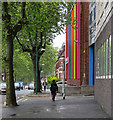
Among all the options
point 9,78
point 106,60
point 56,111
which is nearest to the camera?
point 106,60

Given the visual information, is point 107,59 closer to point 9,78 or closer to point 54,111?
point 54,111

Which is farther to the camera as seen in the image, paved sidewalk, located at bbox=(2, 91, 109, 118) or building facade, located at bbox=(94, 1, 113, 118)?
paved sidewalk, located at bbox=(2, 91, 109, 118)

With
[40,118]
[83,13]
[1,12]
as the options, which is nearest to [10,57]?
[1,12]

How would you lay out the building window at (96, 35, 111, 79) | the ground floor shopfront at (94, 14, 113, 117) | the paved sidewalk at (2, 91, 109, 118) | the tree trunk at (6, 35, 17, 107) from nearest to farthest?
the ground floor shopfront at (94, 14, 113, 117) → the paved sidewalk at (2, 91, 109, 118) → the building window at (96, 35, 111, 79) → the tree trunk at (6, 35, 17, 107)

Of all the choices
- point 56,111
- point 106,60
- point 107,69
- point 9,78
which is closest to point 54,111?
point 56,111

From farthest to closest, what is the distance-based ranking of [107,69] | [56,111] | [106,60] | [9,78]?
1. [9,78]
2. [56,111]
3. [106,60]
4. [107,69]

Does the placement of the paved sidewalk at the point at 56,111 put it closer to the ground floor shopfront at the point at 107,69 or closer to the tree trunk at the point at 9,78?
the ground floor shopfront at the point at 107,69

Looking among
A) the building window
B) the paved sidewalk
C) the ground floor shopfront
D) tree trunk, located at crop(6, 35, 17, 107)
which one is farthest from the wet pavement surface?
the building window

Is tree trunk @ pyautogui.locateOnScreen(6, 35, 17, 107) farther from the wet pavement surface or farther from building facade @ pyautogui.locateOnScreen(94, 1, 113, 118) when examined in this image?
building facade @ pyautogui.locateOnScreen(94, 1, 113, 118)

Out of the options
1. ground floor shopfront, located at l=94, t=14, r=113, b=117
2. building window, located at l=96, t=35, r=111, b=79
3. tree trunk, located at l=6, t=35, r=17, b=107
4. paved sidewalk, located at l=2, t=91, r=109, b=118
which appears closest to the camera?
ground floor shopfront, located at l=94, t=14, r=113, b=117

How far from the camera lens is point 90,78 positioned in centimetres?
4106

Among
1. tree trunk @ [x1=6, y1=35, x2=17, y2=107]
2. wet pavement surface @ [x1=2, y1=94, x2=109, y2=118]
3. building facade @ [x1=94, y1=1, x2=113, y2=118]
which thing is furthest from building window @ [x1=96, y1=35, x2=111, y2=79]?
tree trunk @ [x1=6, y1=35, x2=17, y2=107]

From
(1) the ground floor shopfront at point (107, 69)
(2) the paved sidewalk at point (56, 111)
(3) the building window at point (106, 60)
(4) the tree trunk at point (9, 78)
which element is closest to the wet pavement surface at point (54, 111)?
(2) the paved sidewalk at point (56, 111)

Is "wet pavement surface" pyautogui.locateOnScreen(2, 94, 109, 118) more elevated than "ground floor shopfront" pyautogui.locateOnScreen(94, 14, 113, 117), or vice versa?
"ground floor shopfront" pyautogui.locateOnScreen(94, 14, 113, 117)
